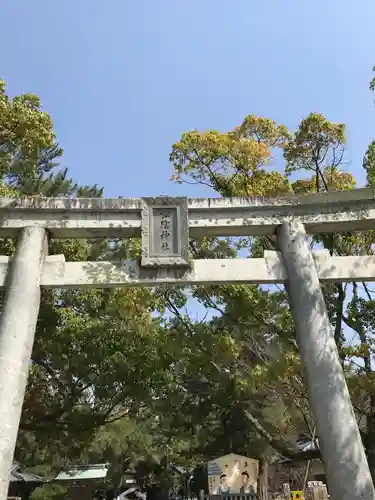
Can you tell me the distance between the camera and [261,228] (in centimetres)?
743

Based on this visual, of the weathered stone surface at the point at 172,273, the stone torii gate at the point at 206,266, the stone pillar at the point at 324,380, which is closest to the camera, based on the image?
the stone pillar at the point at 324,380

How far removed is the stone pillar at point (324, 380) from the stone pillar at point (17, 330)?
3448 millimetres

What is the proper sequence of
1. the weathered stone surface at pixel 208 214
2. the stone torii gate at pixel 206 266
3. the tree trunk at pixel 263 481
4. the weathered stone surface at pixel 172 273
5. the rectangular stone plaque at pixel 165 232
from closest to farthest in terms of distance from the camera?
the stone torii gate at pixel 206 266
the weathered stone surface at pixel 172 273
the rectangular stone plaque at pixel 165 232
the weathered stone surface at pixel 208 214
the tree trunk at pixel 263 481

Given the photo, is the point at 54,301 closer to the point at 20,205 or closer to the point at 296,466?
the point at 20,205

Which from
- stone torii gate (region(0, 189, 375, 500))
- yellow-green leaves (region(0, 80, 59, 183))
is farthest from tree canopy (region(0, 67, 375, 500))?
stone torii gate (region(0, 189, 375, 500))

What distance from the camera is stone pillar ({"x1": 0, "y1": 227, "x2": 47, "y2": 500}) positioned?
558cm

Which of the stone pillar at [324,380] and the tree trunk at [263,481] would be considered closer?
the stone pillar at [324,380]

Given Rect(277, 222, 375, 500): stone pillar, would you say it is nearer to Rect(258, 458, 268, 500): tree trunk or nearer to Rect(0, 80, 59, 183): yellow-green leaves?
Rect(0, 80, 59, 183): yellow-green leaves

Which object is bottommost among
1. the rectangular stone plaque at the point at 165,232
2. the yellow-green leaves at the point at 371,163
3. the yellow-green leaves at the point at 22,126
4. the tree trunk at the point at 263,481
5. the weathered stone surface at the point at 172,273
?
the tree trunk at the point at 263,481

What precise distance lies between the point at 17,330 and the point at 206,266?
2.60 metres

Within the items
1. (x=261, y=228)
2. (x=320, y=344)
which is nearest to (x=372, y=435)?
(x=320, y=344)

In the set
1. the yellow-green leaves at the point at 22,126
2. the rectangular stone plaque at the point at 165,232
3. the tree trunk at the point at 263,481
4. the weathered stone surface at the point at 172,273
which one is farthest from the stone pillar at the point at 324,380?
the tree trunk at the point at 263,481

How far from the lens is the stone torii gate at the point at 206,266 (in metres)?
5.76

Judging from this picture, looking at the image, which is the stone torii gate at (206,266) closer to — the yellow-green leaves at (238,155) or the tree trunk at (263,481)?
the yellow-green leaves at (238,155)
